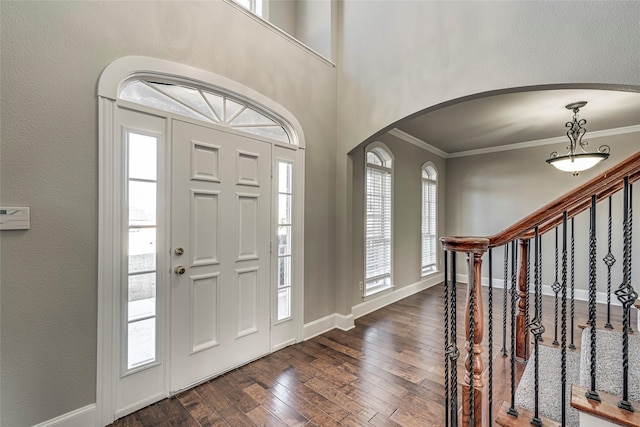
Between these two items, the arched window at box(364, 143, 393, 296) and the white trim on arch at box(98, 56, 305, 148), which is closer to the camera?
the white trim on arch at box(98, 56, 305, 148)

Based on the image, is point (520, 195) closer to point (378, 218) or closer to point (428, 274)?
point (428, 274)

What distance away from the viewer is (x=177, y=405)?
2100 mm

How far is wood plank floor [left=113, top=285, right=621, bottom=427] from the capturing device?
1963 millimetres

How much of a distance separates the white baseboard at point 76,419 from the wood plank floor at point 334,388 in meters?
0.21

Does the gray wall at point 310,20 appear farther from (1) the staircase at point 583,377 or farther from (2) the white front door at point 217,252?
(1) the staircase at point 583,377

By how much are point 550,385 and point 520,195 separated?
15.2ft

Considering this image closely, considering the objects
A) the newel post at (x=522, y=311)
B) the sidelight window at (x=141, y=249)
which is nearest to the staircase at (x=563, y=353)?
the newel post at (x=522, y=311)

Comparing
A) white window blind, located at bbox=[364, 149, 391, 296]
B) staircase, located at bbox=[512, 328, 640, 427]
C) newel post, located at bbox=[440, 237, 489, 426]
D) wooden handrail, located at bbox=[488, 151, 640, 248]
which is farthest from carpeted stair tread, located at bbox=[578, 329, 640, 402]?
white window blind, located at bbox=[364, 149, 391, 296]

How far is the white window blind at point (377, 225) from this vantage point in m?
4.37

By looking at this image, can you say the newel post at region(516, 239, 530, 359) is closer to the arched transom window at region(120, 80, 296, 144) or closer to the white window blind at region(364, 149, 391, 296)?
the white window blind at region(364, 149, 391, 296)

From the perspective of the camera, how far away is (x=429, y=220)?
578cm

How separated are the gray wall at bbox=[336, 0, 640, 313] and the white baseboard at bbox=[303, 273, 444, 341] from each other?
17 cm

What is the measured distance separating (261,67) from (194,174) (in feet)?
4.12

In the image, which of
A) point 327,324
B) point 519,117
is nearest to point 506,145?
point 519,117
